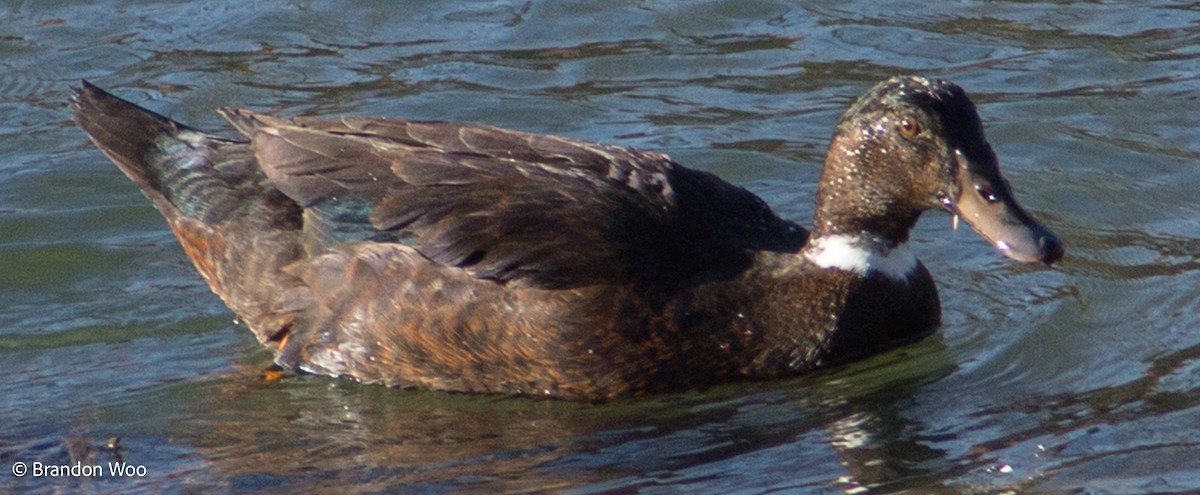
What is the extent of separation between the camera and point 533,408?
6719 mm

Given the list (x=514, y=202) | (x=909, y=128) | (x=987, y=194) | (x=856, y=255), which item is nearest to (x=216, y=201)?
(x=514, y=202)

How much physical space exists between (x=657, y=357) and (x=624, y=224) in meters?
0.48

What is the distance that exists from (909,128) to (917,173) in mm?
159

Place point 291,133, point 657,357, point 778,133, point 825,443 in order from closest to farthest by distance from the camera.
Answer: point 825,443 < point 657,357 < point 291,133 < point 778,133

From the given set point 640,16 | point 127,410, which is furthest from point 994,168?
point 640,16

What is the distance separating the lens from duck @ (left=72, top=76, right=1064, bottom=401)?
6.60m

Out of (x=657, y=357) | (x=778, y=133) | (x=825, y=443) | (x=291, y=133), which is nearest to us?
(x=825, y=443)

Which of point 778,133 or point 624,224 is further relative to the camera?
point 778,133

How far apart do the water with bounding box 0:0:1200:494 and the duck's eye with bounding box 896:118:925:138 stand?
889 millimetres

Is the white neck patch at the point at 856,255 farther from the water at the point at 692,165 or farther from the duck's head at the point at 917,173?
the water at the point at 692,165

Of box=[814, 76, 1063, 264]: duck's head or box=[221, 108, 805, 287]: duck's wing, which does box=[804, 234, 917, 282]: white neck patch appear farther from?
box=[221, 108, 805, 287]: duck's wing

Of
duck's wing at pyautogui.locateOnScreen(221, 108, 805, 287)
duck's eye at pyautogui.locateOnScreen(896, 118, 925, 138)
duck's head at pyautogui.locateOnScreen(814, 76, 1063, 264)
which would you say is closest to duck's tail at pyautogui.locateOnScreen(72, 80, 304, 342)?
duck's wing at pyautogui.locateOnScreen(221, 108, 805, 287)

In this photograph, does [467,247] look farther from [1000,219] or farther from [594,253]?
[1000,219]

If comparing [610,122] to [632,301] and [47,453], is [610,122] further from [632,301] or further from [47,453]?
[47,453]
